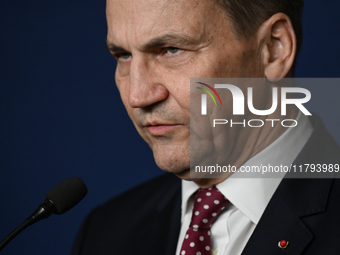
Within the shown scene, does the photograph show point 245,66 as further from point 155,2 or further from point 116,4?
point 116,4

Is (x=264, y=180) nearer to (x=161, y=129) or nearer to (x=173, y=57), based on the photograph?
(x=161, y=129)

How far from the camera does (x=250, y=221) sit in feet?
5.11

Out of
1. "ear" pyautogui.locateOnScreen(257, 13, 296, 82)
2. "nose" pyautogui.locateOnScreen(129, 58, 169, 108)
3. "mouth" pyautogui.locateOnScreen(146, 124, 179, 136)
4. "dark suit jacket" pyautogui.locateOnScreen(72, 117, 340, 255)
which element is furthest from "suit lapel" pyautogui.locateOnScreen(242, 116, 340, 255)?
"nose" pyautogui.locateOnScreen(129, 58, 169, 108)

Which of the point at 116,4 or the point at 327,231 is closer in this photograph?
the point at 327,231

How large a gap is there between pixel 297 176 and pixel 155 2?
0.79 m

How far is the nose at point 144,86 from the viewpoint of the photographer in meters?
1.47

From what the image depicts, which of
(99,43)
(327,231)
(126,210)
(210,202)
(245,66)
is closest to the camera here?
(327,231)

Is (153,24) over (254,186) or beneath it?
over

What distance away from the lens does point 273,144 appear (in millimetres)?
1626

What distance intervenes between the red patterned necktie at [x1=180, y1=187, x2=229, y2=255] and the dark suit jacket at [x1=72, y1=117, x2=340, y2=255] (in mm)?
171

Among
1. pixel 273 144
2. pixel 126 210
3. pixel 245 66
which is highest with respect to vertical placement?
pixel 245 66

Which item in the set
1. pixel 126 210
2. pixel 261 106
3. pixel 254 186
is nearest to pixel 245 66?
pixel 261 106

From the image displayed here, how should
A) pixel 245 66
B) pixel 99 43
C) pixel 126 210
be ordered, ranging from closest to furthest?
pixel 245 66
pixel 126 210
pixel 99 43

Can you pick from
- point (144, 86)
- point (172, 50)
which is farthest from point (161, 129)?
point (172, 50)
